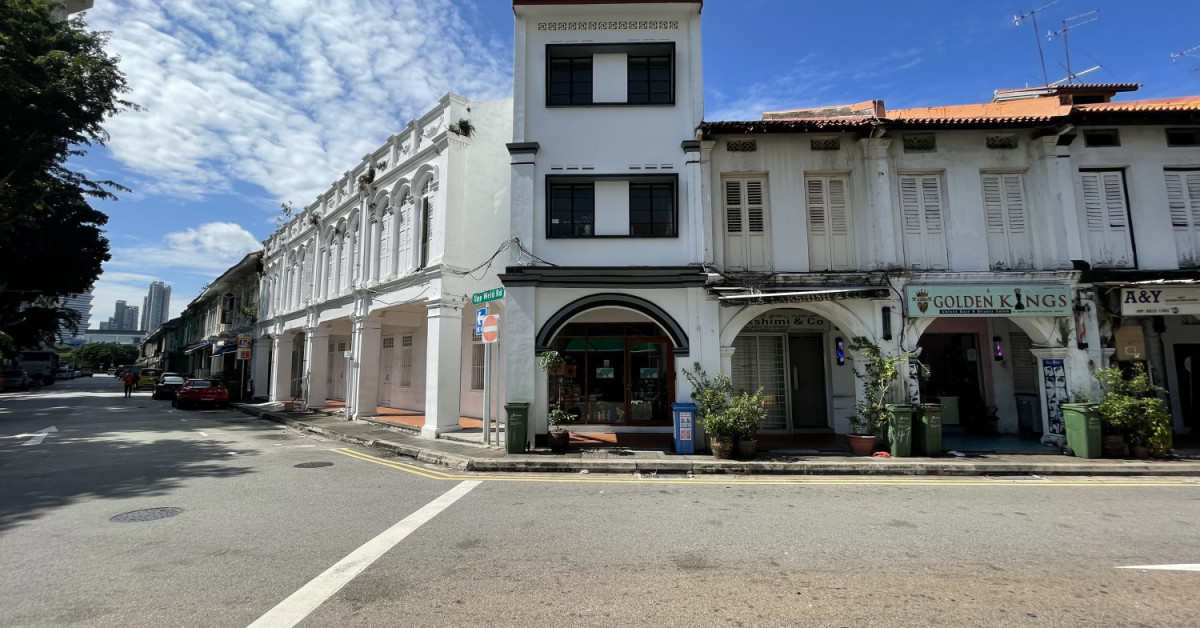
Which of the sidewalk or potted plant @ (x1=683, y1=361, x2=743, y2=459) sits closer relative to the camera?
the sidewalk

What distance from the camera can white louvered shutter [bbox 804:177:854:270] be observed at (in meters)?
12.3

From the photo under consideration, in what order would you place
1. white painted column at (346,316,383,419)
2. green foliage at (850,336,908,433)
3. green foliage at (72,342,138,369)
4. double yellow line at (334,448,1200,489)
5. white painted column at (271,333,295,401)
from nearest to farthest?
1. double yellow line at (334,448,1200,489)
2. green foliage at (850,336,908,433)
3. white painted column at (346,316,383,419)
4. white painted column at (271,333,295,401)
5. green foliage at (72,342,138,369)

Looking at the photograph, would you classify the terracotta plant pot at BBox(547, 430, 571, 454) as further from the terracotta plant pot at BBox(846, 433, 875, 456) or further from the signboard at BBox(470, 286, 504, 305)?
→ the terracotta plant pot at BBox(846, 433, 875, 456)

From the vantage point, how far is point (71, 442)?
12.9 m

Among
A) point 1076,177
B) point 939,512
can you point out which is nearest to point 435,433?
point 939,512

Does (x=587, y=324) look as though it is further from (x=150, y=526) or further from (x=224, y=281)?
(x=224, y=281)

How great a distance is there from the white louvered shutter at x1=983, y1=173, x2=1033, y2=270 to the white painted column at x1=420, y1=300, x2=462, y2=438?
1301 cm

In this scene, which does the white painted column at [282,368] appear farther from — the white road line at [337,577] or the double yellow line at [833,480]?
the white road line at [337,577]

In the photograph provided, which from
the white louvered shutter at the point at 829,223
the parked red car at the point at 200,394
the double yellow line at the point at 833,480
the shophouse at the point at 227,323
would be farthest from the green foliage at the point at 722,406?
the shophouse at the point at 227,323

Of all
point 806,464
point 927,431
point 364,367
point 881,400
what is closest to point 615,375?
point 806,464

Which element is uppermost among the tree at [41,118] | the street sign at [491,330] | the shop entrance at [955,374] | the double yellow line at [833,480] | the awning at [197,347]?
the tree at [41,118]

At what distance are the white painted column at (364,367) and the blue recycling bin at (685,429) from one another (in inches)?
456

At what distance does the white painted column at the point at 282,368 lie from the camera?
2505 centimetres

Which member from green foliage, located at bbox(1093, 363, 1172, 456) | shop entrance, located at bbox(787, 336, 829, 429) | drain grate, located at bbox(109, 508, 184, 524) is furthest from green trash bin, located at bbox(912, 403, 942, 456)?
drain grate, located at bbox(109, 508, 184, 524)
